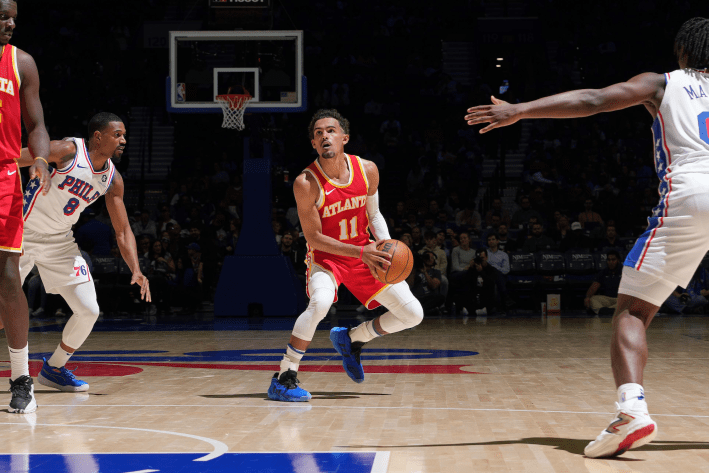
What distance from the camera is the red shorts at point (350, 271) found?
5.35 m

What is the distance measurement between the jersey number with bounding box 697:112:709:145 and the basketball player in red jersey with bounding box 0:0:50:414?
3.14 meters

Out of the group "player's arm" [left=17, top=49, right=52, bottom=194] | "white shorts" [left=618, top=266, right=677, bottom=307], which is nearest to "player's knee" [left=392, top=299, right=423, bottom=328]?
"white shorts" [left=618, top=266, right=677, bottom=307]

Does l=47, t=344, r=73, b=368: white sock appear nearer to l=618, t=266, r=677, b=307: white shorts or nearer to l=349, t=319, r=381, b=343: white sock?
l=349, t=319, r=381, b=343: white sock

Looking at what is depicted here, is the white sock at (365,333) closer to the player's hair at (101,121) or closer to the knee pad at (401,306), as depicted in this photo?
the knee pad at (401,306)

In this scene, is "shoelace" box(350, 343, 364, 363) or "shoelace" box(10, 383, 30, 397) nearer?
"shoelace" box(10, 383, 30, 397)

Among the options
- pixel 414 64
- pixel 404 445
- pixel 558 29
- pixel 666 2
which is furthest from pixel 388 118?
pixel 404 445

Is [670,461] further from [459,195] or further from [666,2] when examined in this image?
[666,2]

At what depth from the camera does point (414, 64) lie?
66.9ft

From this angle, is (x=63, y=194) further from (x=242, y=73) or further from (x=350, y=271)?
(x=242, y=73)

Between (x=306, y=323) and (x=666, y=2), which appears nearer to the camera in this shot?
(x=306, y=323)

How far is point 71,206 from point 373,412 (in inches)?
99.4

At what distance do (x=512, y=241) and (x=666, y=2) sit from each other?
1123cm

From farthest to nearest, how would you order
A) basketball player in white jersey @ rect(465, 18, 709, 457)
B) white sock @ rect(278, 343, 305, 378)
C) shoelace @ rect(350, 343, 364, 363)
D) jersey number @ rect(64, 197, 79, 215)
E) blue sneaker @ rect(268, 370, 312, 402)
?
1. shoelace @ rect(350, 343, 364, 363)
2. jersey number @ rect(64, 197, 79, 215)
3. white sock @ rect(278, 343, 305, 378)
4. blue sneaker @ rect(268, 370, 312, 402)
5. basketball player in white jersey @ rect(465, 18, 709, 457)

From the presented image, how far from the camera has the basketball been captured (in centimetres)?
507
